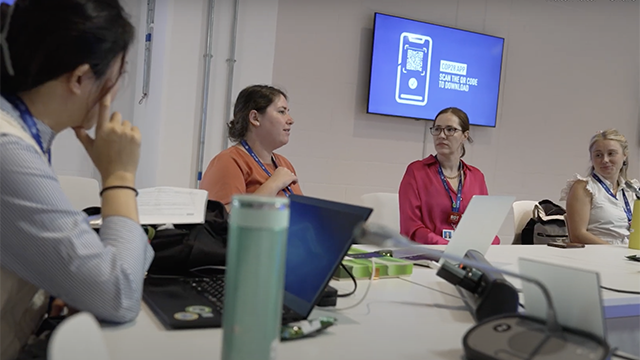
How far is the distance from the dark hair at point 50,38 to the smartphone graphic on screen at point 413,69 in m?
3.05

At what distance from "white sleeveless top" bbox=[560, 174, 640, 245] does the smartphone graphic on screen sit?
1314 mm

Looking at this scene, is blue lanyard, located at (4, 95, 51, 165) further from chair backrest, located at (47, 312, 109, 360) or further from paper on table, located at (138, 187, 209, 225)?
chair backrest, located at (47, 312, 109, 360)

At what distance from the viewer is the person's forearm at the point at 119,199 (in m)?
0.97

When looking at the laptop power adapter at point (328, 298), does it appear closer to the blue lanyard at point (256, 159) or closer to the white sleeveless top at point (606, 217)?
the blue lanyard at point (256, 159)

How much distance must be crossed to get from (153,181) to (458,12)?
2543mm

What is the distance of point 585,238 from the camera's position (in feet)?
9.45

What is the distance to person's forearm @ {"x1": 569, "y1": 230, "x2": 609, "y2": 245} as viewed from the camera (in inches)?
111

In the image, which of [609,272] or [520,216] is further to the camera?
[520,216]

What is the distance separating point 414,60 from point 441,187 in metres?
1.32

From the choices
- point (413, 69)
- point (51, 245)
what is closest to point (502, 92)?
point (413, 69)

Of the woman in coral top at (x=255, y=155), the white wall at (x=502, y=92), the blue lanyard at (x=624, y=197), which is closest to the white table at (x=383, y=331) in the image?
the woman in coral top at (x=255, y=155)

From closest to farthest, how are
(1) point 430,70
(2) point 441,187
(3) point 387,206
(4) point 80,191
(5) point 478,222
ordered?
(5) point 478,222 < (4) point 80,191 < (3) point 387,206 < (2) point 441,187 < (1) point 430,70

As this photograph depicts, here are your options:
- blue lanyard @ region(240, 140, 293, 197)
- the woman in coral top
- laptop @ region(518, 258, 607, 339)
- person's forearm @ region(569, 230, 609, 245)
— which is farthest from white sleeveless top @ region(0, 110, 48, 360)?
person's forearm @ region(569, 230, 609, 245)

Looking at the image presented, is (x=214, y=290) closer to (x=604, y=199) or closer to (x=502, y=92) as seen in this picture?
(x=604, y=199)
